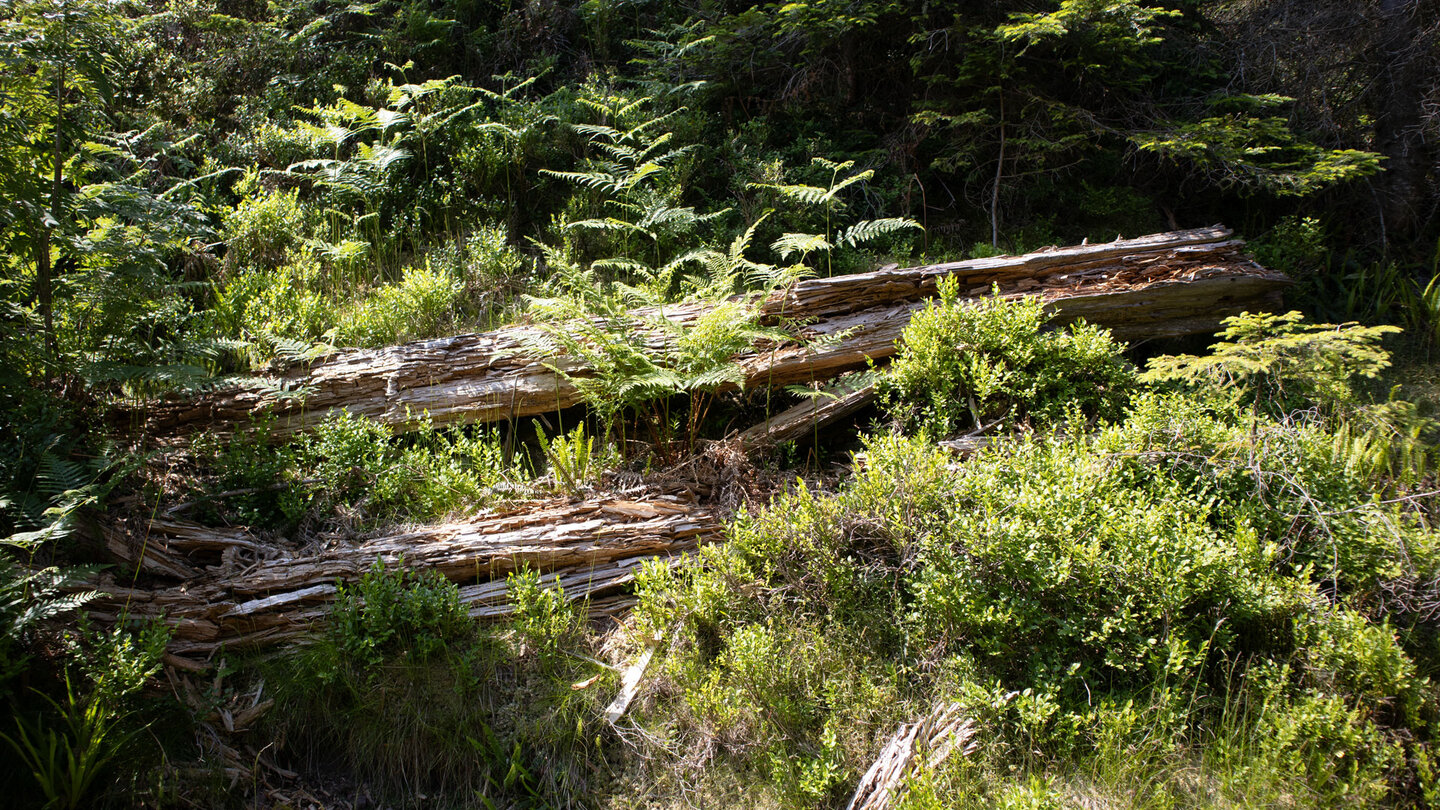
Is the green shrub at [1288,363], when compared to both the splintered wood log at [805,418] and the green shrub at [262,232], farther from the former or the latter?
the green shrub at [262,232]

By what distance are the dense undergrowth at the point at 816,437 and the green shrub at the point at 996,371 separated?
0.03 m

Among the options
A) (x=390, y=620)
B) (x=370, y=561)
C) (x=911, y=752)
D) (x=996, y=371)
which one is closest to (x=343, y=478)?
(x=370, y=561)

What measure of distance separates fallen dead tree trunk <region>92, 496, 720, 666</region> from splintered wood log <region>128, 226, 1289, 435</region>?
1.04 metres

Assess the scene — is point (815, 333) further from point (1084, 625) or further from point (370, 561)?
point (370, 561)

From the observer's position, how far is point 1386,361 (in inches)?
163

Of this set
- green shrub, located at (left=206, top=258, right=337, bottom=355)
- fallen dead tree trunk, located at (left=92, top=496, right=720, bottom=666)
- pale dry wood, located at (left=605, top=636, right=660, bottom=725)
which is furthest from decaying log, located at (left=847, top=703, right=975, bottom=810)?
green shrub, located at (left=206, top=258, right=337, bottom=355)

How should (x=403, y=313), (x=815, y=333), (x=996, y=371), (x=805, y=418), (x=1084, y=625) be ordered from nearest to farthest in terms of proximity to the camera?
(x=1084, y=625) < (x=996, y=371) < (x=805, y=418) < (x=815, y=333) < (x=403, y=313)

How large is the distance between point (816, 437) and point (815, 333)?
3.16 feet

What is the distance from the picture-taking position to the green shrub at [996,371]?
15.8 ft

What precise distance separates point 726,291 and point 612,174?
8.68 feet

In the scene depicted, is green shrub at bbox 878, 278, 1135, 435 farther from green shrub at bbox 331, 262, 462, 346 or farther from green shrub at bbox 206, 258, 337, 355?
green shrub at bbox 206, 258, 337, 355

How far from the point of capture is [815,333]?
5418 mm

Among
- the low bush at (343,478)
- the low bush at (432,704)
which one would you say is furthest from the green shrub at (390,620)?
the low bush at (343,478)

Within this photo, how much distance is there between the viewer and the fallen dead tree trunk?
3.72 metres
